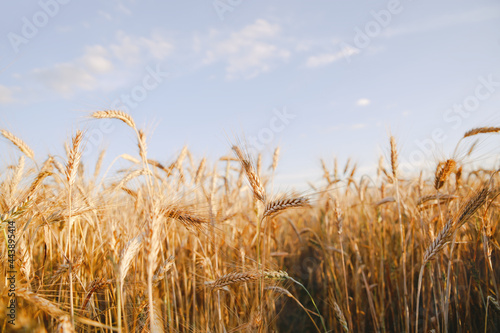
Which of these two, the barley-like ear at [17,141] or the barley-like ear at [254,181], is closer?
the barley-like ear at [254,181]

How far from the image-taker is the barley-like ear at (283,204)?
174cm

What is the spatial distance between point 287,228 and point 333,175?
214 centimetres

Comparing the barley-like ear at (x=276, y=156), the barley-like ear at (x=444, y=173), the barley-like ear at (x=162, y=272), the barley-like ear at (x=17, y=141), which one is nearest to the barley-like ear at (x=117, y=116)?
the barley-like ear at (x=162, y=272)

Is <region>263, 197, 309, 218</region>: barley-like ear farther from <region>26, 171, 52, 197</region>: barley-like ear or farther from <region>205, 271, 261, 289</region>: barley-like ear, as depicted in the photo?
<region>26, 171, 52, 197</region>: barley-like ear

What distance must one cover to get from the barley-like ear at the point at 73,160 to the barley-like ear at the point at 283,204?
1.20 meters

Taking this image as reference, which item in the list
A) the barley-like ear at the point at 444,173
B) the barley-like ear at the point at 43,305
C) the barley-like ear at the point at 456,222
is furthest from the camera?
the barley-like ear at the point at 444,173

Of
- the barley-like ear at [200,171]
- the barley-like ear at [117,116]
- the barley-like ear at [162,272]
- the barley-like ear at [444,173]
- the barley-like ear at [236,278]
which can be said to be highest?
the barley-like ear at [117,116]

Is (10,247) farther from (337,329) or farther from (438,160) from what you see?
(438,160)

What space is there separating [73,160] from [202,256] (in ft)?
4.59

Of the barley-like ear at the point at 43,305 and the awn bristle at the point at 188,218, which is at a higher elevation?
the awn bristle at the point at 188,218

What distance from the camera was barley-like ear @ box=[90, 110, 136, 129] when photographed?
1.98m

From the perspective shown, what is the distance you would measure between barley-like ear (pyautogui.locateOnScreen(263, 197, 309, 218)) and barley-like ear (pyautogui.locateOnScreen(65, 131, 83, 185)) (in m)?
1.20

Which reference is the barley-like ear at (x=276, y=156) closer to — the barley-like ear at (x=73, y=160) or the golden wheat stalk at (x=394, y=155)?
the golden wheat stalk at (x=394, y=155)

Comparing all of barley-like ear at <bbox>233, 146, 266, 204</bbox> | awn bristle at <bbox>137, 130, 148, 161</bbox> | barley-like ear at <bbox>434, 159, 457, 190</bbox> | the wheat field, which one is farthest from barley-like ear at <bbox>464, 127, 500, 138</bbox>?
awn bristle at <bbox>137, 130, 148, 161</bbox>
